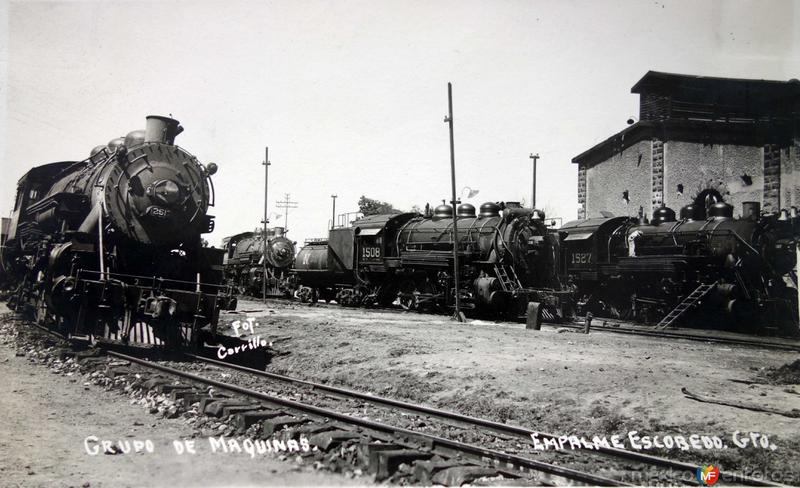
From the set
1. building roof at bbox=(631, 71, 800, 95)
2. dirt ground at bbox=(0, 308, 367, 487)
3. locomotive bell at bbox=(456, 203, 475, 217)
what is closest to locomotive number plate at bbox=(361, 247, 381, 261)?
locomotive bell at bbox=(456, 203, 475, 217)

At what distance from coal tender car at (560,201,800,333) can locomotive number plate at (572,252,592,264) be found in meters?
0.04

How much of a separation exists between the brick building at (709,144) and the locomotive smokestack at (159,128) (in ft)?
70.3

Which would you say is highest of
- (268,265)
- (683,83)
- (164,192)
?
(683,83)

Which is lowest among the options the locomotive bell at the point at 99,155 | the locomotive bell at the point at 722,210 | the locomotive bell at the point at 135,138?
the locomotive bell at the point at 722,210

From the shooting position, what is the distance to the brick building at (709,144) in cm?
2289

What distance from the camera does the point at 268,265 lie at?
3153cm

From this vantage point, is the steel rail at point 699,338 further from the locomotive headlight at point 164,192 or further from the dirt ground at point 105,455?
the dirt ground at point 105,455

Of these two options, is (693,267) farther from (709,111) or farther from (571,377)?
(709,111)

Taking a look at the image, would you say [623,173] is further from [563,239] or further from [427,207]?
[427,207]

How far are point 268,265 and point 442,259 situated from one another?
586 inches

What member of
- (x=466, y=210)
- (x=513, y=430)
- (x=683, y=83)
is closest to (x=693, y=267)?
(x=466, y=210)

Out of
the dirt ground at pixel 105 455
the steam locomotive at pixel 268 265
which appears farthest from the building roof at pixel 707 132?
the dirt ground at pixel 105 455

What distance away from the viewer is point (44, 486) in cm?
466

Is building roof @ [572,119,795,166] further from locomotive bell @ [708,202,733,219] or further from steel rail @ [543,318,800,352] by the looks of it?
steel rail @ [543,318,800,352]
